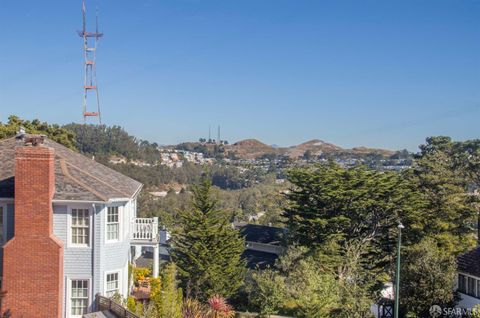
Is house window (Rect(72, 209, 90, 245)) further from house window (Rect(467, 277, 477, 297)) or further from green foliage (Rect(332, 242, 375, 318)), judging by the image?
house window (Rect(467, 277, 477, 297))

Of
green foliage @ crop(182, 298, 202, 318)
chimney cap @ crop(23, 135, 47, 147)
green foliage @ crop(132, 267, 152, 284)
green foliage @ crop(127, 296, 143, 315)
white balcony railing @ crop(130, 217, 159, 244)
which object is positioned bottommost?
green foliage @ crop(182, 298, 202, 318)

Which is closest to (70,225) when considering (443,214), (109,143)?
(443,214)

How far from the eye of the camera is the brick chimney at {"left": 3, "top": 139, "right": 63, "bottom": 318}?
756 inches

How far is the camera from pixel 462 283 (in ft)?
102

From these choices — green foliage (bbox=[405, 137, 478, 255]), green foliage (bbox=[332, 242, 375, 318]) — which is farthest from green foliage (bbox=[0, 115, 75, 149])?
green foliage (bbox=[405, 137, 478, 255])

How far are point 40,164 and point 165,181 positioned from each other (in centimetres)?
10545

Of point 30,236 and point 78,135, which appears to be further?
point 78,135

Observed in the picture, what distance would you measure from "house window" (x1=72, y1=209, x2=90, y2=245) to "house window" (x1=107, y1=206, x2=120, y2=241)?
96cm

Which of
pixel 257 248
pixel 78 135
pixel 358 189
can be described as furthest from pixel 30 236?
pixel 78 135

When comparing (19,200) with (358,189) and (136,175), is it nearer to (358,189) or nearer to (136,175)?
(358,189)

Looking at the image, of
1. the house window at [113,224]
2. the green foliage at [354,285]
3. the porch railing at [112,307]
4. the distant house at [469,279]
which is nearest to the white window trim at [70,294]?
the porch railing at [112,307]

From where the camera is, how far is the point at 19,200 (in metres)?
19.3

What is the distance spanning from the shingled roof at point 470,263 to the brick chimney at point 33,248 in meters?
22.8

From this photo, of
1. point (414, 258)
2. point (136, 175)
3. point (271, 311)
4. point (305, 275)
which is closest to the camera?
point (305, 275)
